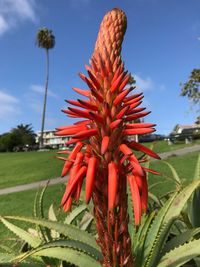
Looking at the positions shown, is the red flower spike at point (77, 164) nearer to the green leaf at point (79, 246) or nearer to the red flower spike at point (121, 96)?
the red flower spike at point (121, 96)

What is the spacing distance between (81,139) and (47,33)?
7661 cm

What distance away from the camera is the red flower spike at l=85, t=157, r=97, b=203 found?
1201 mm

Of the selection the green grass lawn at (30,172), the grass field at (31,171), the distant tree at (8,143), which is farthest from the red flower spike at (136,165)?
the distant tree at (8,143)

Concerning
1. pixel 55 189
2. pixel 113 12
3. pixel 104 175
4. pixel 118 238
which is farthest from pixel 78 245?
pixel 55 189

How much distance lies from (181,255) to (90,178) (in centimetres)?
85

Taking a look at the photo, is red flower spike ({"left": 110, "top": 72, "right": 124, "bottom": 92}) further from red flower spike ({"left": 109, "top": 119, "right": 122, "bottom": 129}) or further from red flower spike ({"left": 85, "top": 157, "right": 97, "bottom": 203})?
red flower spike ({"left": 85, "top": 157, "right": 97, "bottom": 203})

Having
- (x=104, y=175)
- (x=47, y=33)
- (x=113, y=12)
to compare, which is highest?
(x=47, y=33)

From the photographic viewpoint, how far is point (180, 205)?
209cm

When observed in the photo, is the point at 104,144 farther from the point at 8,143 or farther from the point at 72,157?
the point at 8,143

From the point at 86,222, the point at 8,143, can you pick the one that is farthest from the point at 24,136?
the point at 86,222

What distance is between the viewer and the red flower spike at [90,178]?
1201 millimetres

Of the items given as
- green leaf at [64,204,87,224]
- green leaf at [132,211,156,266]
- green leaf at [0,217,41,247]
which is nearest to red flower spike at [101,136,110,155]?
green leaf at [132,211,156,266]

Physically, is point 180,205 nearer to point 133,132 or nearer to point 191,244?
point 191,244

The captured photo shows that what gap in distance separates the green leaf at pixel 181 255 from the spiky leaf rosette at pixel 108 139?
1.31 ft
